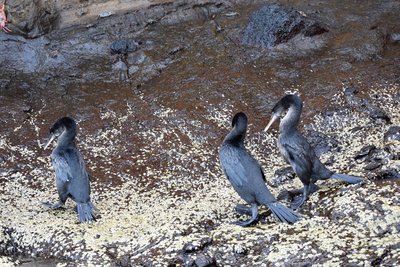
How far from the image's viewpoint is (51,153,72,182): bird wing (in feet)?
25.9

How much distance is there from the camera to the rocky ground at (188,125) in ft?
22.3

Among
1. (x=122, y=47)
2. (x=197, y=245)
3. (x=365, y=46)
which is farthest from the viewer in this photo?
(x=122, y=47)

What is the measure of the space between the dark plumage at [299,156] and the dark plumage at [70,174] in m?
2.13

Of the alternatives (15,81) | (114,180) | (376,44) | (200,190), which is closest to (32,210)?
(114,180)

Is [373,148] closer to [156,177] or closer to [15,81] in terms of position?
[156,177]

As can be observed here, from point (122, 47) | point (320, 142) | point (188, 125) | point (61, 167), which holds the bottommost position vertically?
point (320, 142)

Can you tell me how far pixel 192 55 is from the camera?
11211mm

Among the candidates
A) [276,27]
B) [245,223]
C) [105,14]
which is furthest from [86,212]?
[105,14]

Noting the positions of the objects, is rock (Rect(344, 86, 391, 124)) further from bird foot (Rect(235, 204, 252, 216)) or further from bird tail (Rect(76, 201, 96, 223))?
bird tail (Rect(76, 201, 96, 223))

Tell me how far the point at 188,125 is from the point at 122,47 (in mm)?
2317

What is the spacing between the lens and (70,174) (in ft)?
25.9

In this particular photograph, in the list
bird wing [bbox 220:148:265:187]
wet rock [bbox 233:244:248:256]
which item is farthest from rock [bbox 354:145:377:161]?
wet rock [bbox 233:244:248:256]

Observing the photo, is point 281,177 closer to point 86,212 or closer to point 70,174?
point 86,212

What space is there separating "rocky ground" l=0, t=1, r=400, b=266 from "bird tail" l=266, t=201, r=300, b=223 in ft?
0.31
